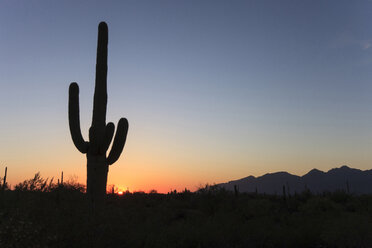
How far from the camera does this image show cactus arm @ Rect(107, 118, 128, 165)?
15320 mm

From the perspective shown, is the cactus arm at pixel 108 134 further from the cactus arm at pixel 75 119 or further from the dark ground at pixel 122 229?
the dark ground at pixel 122 229

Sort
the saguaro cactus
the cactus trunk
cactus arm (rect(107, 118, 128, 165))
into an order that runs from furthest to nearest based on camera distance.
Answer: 1. cactus arm (rect(107, 118, 128, 165))
2. the saguaro cactus
3. the cactus trunk

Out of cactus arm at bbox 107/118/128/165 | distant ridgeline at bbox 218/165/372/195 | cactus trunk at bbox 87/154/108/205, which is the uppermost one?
distant ridgeline at bbox 218/165/372/195

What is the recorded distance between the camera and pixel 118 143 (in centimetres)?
1538

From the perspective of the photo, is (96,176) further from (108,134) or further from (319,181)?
(319,181)

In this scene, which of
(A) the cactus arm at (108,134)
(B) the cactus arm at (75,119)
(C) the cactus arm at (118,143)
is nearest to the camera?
(A) the cactus arm at (108,134)

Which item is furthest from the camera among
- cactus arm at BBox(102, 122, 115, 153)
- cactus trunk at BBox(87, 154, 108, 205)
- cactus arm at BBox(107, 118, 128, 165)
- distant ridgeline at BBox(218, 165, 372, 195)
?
distant ridgeline at BBox(218, 165, 372, 195)

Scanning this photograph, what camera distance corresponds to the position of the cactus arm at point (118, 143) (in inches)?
603

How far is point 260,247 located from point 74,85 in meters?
9.44

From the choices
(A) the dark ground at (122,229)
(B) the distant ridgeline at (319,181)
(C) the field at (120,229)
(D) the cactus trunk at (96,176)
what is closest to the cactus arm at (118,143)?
(D) the cactus trunk at (96,176)

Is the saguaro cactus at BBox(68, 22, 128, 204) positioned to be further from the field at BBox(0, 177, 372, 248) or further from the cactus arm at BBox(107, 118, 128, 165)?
the field at BBox(0, 177, 372, 248)

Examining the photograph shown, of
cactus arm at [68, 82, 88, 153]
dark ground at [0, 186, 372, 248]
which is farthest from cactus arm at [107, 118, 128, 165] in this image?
dark ground at [0, 186, 372, 248]

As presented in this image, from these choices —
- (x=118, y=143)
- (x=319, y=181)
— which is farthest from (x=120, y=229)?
(x=319, y=181)

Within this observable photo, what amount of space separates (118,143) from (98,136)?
37.4 inches
